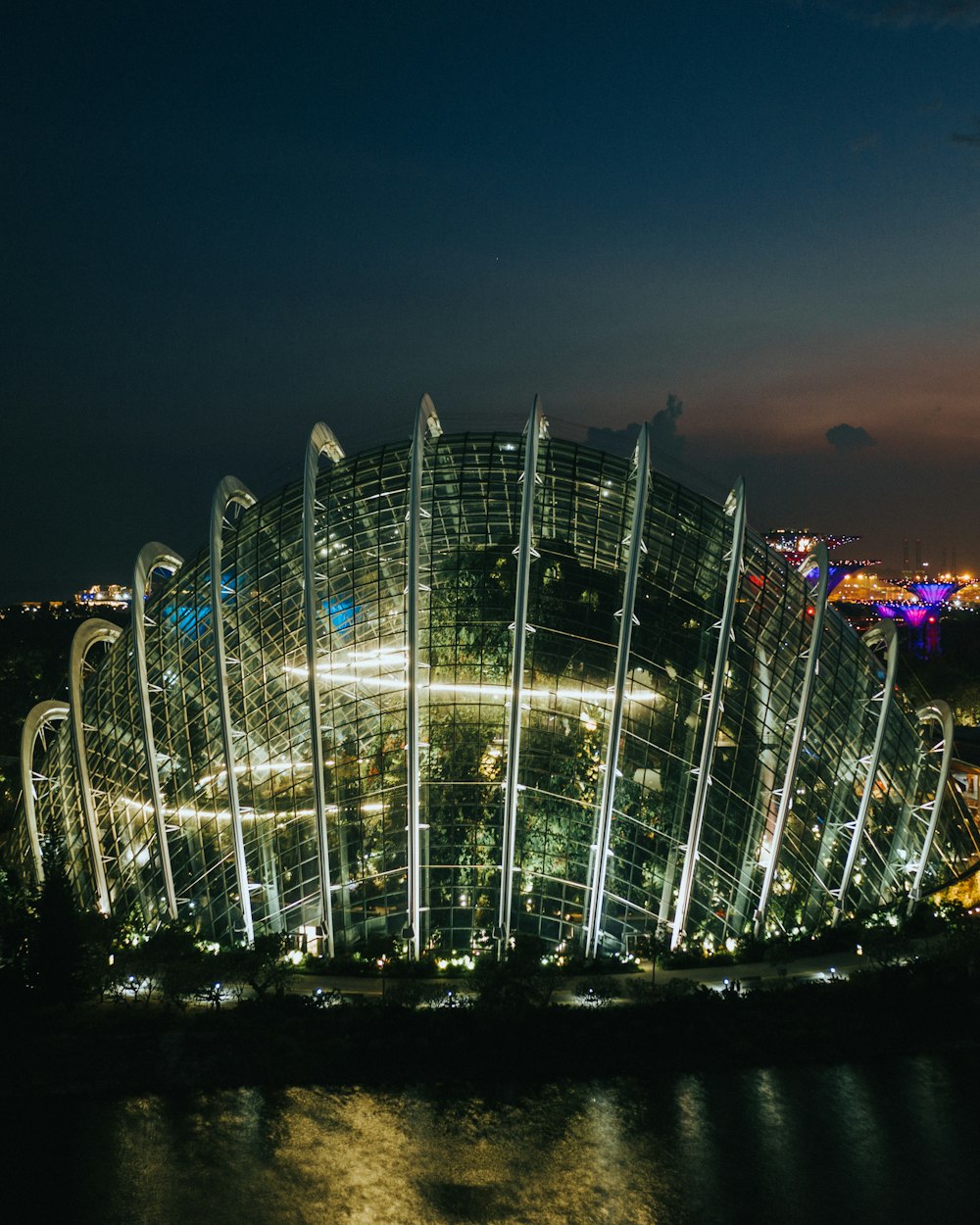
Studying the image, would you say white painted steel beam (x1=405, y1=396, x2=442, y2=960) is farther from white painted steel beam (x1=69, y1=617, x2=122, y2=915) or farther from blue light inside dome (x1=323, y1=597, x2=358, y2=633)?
white painted steel beam (x1=69, y1=617, x2=122, y2=915)

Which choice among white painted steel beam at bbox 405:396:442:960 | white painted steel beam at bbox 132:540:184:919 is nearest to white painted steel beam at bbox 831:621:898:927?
white painted steel beam at bbox 405:396:442:960

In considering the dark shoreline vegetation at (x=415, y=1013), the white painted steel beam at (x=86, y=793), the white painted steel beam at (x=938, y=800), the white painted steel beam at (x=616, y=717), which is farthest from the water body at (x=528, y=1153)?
the white painted steel beam at (x=86, y=793)

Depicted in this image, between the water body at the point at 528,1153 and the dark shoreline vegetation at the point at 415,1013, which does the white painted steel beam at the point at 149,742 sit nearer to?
the dark shoreline vegetation at the point at 415,1013

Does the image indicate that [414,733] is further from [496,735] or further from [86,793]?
[86,793]

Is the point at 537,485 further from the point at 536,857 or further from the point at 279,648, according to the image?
the point at 536,857

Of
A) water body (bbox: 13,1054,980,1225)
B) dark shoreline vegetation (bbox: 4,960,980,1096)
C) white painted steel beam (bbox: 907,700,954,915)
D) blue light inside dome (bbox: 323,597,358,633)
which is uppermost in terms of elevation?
blue light inside dome (bbox: 323,597,358,633)
